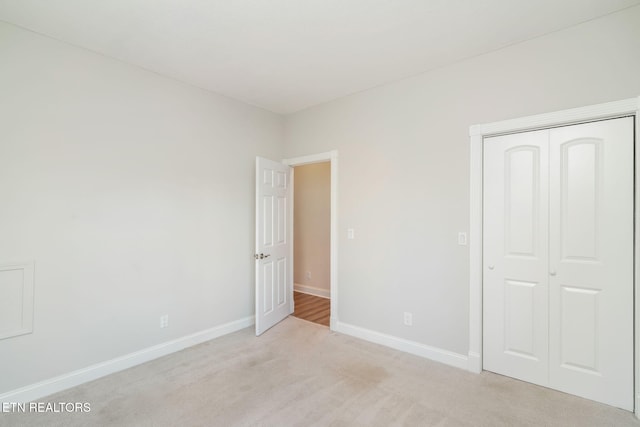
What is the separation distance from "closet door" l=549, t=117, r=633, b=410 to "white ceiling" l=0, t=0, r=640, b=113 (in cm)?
94

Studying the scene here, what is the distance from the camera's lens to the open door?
3562 millimetres

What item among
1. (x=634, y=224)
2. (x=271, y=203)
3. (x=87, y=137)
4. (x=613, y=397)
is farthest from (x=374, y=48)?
(x=613, y=397)

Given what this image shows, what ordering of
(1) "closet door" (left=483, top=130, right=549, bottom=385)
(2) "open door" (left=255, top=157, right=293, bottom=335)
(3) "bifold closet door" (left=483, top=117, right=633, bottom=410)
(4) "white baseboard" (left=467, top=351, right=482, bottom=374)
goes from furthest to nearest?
(2) "open door" (left=255, top=157, right=293, bottom=335) < (4) "white baseboard" (left=467, top=351, right=482, bottom=374) < (1) "closet door" (left=483, top=130, right=549, bottom=385) < (3) "bifold closet door" (left=483, top=117, right=633, bottom=410)

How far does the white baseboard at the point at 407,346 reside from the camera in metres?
2.78

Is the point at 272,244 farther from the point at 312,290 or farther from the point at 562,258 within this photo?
the point at 562,258

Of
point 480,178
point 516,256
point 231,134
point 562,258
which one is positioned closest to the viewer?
point 562,258

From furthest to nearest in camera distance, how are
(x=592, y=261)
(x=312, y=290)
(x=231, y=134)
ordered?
(x=312, y=290)
(x=231, y=134)
(x=592, y=261)

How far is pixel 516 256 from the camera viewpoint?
101 inches

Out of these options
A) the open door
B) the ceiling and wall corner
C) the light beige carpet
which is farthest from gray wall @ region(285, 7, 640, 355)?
the open door

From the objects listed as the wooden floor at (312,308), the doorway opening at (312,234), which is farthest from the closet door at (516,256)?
the doorway opening at (312,234)

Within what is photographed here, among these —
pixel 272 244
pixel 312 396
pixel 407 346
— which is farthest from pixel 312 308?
pixel 312 396

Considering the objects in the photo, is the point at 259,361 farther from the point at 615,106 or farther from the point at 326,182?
the point at 615,106

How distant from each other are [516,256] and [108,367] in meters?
3.65

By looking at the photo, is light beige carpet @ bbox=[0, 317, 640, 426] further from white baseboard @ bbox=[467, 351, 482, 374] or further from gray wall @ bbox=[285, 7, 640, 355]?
gray wall @ bbox=[285, 7, 640, 355]
